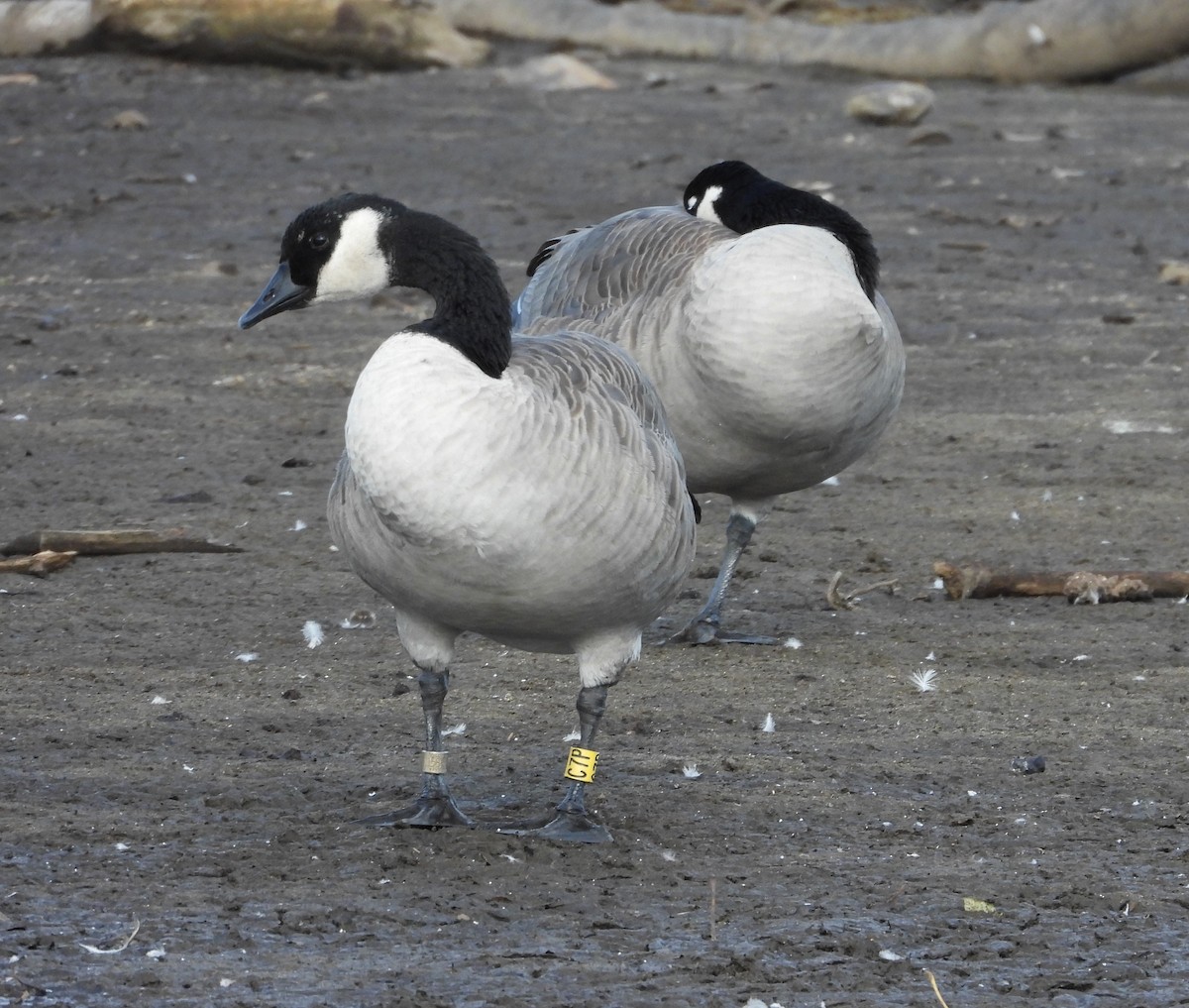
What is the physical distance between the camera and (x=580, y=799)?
13.5 ft

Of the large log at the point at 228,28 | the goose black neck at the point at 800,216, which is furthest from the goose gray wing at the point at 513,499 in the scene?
the large log at the point at 228,28

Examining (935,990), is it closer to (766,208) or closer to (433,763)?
(433,763)

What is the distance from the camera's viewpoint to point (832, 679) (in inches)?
213

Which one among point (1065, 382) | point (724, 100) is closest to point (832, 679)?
point (1065, 382)

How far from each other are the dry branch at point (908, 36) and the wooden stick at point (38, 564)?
12.5 m

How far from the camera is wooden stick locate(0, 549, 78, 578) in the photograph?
230 inches

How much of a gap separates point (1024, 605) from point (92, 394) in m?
4.17

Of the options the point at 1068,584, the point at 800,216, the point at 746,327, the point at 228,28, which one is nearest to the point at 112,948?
the point at 746,327

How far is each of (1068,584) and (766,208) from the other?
1.58 metres

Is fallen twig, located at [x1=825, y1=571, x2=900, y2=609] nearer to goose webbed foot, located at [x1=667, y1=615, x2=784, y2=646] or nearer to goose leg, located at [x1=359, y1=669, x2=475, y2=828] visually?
goose webbed foot, located at [x1=667, y1=615, x2=784, y2=646]

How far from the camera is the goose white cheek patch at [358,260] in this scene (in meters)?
3.90

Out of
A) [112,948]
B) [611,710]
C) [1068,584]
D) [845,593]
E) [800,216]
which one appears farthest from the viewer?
[845,593]

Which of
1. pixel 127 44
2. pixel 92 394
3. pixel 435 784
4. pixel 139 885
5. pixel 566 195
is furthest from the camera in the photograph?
pixel 127 44

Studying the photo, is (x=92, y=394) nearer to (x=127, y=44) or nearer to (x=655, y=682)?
(x=655, y=682)
